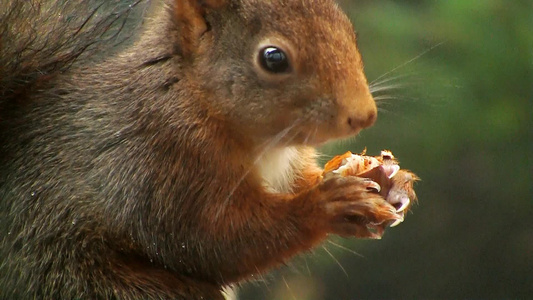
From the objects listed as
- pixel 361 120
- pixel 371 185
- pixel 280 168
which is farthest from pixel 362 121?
pixel 280 168

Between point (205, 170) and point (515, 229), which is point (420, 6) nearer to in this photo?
point (515, 229)

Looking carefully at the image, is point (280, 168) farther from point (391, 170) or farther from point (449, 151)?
point (449, 151)

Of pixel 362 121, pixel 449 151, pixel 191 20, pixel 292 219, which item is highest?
pixel 191 20

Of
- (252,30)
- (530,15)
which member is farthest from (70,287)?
(530,15)

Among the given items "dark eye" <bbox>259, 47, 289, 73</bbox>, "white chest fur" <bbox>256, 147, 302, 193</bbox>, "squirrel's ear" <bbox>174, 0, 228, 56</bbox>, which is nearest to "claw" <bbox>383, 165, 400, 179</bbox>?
"white chest fur" <bbox>256, 147, 302, 193</bbox>

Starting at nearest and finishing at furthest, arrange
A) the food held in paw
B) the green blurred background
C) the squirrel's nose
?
the squirrel's nose, the food held in paw, the green blurred background

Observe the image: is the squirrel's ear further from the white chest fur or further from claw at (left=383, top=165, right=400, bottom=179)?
claw at (left=383, top=165, right=400, bottom=179)
